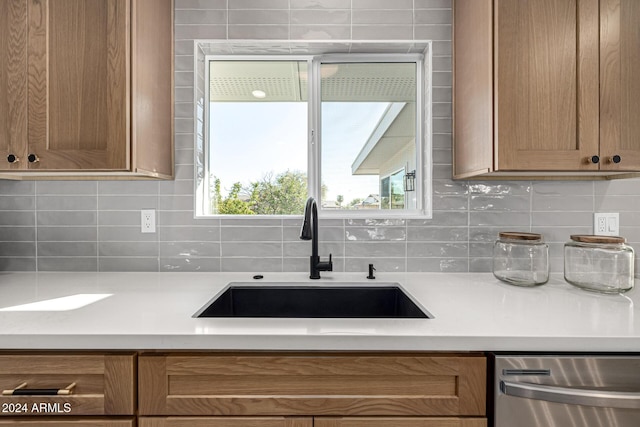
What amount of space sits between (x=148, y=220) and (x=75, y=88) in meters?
0.62

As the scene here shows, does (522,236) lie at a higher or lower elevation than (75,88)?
lower

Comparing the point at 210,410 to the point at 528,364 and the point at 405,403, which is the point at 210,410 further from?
the point at 528,364

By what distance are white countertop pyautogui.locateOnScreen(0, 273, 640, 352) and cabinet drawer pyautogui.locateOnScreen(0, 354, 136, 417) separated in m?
0.04

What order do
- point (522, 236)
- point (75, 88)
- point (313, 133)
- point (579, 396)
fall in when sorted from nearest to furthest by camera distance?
point (579, 396), point (75, 88), point (522, 236), point (313, 133)

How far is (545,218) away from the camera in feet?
5.13

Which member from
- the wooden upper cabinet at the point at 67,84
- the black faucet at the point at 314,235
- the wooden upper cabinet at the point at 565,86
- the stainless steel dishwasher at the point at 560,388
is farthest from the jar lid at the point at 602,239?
the wooden upper cabinet at the point at 67,84

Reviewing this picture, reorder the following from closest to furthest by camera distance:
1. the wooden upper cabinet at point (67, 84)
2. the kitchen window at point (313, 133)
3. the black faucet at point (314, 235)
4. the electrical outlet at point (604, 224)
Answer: the wooden upper cabinet at point (67, 84) → the black faucet at point (314, 235) → the electrical outlet at point (604, 224) → the kitchen window at point (313, 133)

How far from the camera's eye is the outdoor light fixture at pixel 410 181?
171 centimetres

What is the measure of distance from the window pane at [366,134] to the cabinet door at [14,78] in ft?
3.87

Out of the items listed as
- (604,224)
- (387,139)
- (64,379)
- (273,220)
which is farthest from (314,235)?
(604,224)

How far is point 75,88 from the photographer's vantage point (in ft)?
3.89

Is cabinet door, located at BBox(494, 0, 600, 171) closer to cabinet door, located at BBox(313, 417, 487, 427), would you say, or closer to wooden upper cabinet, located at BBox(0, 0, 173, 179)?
cabinet door, located at BBox(313, 417, 487, 427)

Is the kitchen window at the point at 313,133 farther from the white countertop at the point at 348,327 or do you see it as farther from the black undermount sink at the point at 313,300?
the white countertop at the point at 348,327

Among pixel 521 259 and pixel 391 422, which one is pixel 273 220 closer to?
pixel 391 422
